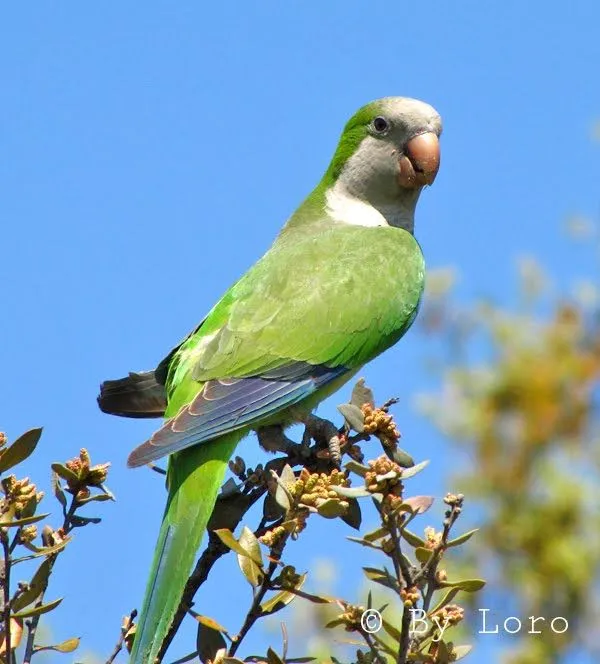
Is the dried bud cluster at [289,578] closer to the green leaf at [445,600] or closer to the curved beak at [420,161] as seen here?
the green leaf at [445,600]

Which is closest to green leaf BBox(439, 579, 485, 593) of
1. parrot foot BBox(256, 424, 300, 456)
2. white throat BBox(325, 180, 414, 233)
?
parrot foot BBox(256, 424, 300, 456)

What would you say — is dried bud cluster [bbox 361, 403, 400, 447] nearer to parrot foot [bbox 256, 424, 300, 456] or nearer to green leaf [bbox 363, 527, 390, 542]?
green leaf [bbox 363, 527, 390, 542]

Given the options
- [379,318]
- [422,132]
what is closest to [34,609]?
[379,318]

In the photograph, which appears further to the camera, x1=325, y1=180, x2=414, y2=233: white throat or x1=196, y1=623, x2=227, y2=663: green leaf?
x1=325, y1=180, x2=414, y2=233: white throat

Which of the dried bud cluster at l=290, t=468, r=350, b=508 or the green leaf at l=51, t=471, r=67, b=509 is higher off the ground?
the green leaf at l=51, t=471, r=67, b=509

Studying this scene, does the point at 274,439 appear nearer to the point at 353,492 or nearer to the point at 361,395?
the point at 361,395

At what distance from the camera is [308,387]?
335 centimetres

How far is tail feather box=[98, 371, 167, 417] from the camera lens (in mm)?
3367

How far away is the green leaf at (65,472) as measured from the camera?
2.29 metres

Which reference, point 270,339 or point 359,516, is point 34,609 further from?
point 270,339

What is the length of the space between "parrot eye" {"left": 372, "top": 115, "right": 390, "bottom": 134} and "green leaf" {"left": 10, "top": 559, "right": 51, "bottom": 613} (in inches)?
97.8

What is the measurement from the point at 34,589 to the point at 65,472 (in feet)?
0.79

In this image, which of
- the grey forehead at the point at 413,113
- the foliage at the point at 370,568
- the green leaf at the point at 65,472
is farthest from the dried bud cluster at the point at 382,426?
the grey forehead at the point at 413,113

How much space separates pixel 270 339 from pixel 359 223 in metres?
0.90
